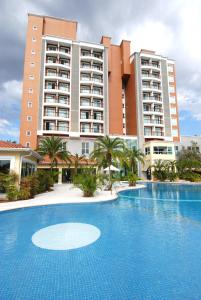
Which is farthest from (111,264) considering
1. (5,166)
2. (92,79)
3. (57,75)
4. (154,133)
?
(92,79)

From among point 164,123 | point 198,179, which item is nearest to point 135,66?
point 164,123

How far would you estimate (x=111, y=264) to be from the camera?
15.6 ft

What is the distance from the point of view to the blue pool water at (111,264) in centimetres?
363

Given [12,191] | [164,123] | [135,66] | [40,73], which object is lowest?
[12,191]

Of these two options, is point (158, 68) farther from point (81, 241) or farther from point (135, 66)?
point (81, 241)

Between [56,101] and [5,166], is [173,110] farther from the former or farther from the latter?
[5,166]


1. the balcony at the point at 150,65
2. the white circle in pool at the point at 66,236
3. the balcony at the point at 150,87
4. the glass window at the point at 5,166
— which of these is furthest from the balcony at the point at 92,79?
the white circle in pool at the point at 66,236

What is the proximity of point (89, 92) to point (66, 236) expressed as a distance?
3927 centimetres

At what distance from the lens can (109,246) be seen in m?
5.88

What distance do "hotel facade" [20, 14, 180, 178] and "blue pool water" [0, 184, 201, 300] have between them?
2861 centimetres

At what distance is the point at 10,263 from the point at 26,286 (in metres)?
1.35

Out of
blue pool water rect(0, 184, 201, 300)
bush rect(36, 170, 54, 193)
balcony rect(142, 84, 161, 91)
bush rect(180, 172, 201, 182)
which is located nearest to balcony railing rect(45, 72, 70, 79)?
balcony rect(142, 84, 161, 91)

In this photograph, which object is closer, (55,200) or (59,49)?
(55,200)

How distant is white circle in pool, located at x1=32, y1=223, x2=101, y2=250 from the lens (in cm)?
591
